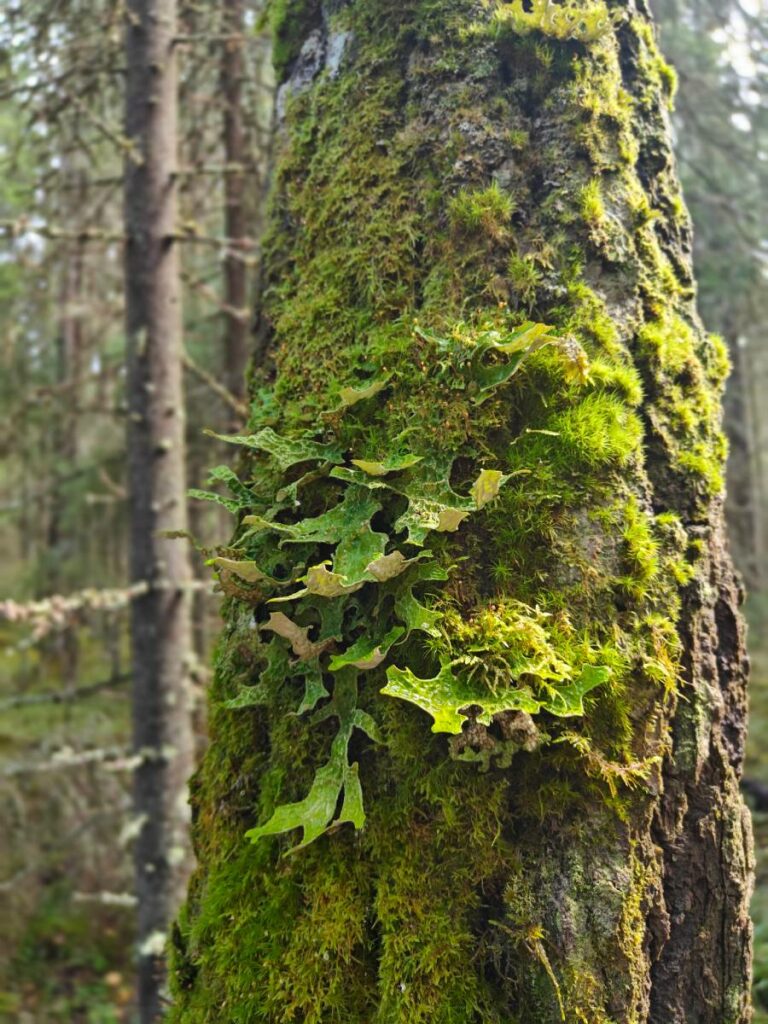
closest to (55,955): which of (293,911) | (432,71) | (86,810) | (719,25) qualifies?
(86,810)

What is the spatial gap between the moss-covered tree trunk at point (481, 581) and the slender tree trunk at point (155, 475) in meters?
3.09

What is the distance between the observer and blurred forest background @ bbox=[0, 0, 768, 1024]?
516cm

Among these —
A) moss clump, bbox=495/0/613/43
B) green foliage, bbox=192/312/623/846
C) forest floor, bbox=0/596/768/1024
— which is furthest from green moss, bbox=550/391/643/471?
forest floor, bbox=0/596/768/1024

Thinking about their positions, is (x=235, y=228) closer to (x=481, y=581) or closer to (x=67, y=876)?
(x=481, y=581)

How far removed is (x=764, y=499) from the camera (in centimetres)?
1938

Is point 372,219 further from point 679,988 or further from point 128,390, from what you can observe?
point 128,390

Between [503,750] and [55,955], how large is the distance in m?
8.03

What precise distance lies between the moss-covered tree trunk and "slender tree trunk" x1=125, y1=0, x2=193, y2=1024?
3085 millimetres

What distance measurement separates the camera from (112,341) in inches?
372

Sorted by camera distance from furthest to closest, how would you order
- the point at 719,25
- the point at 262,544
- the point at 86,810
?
1. the point at 86,810
2. the point at 719,25
3. the point at 262,544

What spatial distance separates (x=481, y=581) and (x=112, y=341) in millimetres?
9091

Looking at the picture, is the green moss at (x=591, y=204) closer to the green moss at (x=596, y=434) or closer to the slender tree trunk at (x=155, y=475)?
the green moss at (x=596, y=434)

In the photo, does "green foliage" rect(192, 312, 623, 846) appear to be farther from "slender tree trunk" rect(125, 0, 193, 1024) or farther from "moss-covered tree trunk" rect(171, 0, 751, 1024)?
"slender tree trunk" rect(125, 0, 193, 1024)

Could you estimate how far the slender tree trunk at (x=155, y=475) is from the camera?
4719 millimetres
